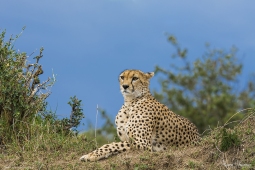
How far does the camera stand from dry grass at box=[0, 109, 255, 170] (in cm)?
636

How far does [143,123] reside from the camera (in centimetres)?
736

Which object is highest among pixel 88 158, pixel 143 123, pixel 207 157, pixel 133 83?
pixel 133 83

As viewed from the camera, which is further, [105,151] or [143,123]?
[143,123]

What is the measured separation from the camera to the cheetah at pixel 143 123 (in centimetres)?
726

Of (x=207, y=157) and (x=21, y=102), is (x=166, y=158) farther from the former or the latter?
(x=21, y=102)

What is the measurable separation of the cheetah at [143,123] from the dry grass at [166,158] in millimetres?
221

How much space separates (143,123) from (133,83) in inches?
24.8

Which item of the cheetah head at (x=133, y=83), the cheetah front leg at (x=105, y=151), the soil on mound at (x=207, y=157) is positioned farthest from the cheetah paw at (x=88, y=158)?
the cheetah head at (x=133, y=83)

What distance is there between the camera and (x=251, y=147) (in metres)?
6.46

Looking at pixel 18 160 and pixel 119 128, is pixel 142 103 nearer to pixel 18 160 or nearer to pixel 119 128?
pixel 119 128

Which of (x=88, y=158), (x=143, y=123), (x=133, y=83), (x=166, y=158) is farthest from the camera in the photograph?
(x=133, y=83)

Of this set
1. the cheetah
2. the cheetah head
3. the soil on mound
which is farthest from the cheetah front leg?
the cheetah head

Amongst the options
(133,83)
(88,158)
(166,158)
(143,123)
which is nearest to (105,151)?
(88,158)

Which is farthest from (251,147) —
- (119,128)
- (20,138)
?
(20,138)
